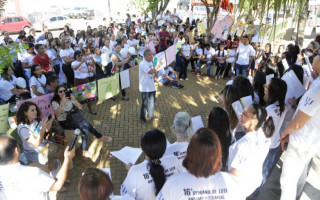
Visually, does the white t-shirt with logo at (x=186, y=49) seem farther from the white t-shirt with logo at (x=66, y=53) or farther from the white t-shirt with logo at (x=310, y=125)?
the white t-shirt with logo at (x=310, y=125)

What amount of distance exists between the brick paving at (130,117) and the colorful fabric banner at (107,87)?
1.65 feet

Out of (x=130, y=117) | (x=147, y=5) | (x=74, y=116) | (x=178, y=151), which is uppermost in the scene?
(x=147, y=5)

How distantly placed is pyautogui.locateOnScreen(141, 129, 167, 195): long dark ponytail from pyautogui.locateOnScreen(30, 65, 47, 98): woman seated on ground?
380 cm

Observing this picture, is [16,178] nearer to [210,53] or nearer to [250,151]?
[250,151]

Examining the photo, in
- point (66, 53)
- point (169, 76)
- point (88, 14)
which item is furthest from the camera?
point (88, 14)

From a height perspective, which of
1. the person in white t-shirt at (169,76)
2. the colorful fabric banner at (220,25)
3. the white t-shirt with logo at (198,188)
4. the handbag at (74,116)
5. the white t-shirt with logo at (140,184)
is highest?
the colorful fabric banner at (220,25)

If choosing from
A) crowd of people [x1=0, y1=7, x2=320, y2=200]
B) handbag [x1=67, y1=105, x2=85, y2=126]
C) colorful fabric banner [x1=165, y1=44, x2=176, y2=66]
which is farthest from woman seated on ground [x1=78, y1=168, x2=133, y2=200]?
colorful fabric banner [x1=165, y1=44, x2=176, y2=66]

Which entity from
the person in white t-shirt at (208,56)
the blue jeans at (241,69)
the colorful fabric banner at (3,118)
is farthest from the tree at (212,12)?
the colorful fabric banner at (3,118)

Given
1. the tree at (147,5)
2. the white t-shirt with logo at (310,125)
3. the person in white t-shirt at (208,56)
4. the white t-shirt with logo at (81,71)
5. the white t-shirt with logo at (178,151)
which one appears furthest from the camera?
the tree at (147,5)

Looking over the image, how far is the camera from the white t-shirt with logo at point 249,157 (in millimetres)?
2271

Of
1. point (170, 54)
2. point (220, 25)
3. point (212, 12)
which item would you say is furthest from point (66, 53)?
point (212, 12)

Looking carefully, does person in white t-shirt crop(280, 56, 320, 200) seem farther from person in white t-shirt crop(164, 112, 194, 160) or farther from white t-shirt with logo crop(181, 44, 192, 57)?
white t-shirt with logo crop(181, 44, 192, 57)

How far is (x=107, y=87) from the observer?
636 centimetres

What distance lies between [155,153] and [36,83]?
4.06 metres
